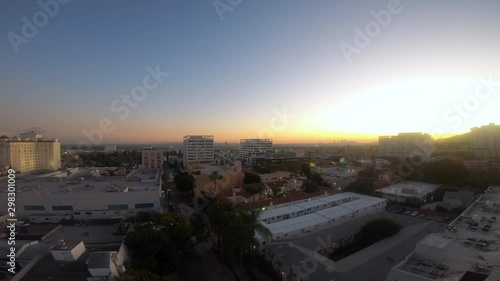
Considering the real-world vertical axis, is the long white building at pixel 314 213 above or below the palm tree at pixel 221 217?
below

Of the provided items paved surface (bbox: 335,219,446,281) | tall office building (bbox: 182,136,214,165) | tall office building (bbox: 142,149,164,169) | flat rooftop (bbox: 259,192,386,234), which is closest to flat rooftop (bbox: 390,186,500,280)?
paved surface (bbox: 335,219,446,281)

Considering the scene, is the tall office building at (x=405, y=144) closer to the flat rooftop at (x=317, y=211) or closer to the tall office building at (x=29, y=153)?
the flat rooftop at (x=317, y=211)

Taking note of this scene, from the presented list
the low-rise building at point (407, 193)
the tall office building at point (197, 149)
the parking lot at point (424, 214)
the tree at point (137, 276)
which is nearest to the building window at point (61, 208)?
the tree at point (137, 276)

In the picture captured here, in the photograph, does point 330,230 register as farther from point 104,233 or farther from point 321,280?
point 104,233

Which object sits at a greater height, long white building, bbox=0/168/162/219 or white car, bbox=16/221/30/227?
long white building, bbox=0/168/162/219

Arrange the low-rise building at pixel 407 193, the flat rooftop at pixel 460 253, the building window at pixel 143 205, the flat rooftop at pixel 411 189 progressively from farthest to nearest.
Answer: the flat rooftop at pixel 411 189 → the low-rise building at pixel 407 193 → the building window at pixel 143 205 → the flat rooftop at pixel 460 253

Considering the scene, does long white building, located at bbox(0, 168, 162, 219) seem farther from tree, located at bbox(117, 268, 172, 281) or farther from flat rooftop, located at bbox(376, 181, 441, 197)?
flat rooftop, located at bbox(376, 181, 441, 197)

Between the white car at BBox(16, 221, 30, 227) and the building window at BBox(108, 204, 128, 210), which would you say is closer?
the white car at BBox(16, 221, 30, 227)

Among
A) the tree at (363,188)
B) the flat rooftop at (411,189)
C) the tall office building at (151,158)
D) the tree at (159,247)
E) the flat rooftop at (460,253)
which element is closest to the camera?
the flat rooftop at (460,253)
